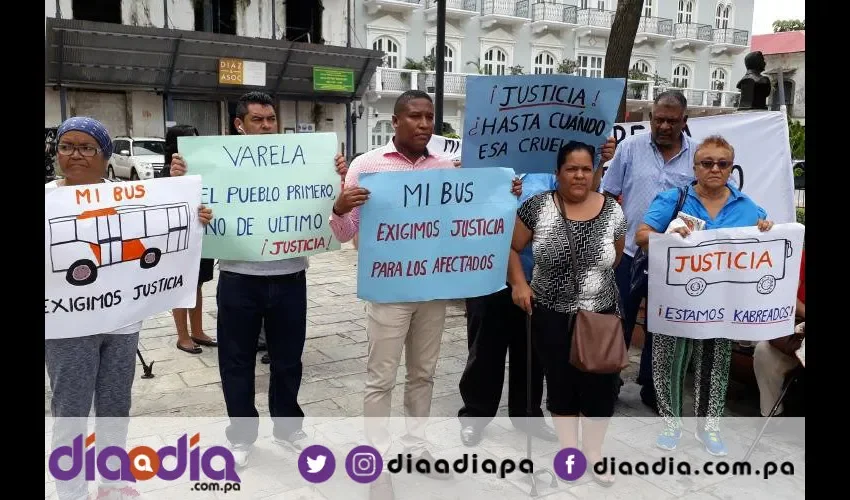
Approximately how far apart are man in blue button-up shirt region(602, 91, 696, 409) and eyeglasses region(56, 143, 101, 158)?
2889 millimetres

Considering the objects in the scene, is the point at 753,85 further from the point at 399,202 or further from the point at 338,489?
the point at 338,489

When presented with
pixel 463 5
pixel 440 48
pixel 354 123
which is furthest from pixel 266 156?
pixel 463 5

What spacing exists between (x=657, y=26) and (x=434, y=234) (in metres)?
39.2

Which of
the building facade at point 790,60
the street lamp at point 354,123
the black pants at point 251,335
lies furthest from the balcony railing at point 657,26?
the black pants at point 251,335

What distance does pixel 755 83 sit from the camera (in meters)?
6.22

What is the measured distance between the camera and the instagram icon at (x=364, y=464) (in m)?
3.28

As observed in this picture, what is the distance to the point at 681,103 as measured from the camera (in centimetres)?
422

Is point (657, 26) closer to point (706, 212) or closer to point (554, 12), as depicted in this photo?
point (554, 12)

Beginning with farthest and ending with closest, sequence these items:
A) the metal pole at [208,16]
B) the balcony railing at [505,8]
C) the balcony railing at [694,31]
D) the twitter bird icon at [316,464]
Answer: the balcony railing at [694,31]
the balcony railing at [505,8]
the metal pole at [208,16]
the twitter bird icon at [316,464]

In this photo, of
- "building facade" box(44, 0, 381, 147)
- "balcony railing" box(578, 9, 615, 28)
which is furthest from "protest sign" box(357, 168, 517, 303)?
"balcony railing" box(578, 9, 615, 28)

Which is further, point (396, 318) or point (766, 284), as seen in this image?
point (766, 284)

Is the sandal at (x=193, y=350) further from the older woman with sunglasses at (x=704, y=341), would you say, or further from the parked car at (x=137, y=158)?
the parked car at (x=137, y=158)

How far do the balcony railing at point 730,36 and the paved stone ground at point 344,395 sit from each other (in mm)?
39449
